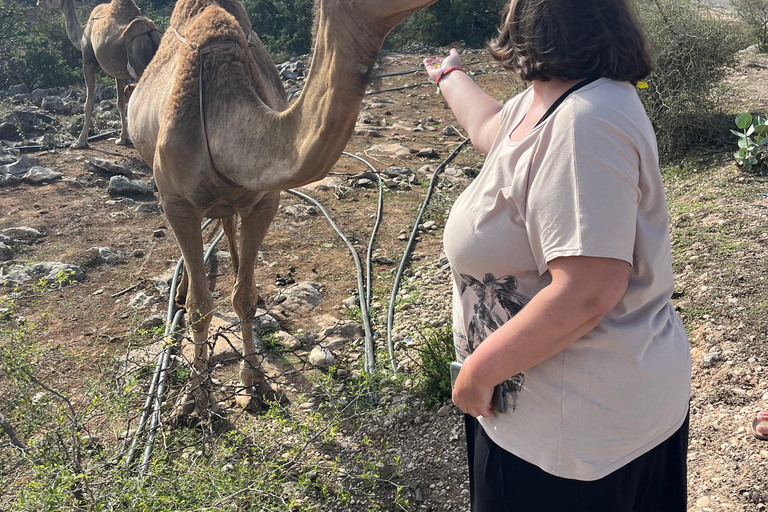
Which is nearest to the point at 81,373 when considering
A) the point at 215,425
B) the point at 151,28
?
the point at 215,425

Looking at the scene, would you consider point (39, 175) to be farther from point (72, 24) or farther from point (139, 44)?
point (72, 24)

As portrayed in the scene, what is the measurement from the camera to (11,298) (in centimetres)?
343

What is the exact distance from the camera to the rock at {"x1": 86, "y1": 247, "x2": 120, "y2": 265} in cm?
671

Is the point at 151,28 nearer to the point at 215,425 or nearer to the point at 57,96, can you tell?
the point at 57,96

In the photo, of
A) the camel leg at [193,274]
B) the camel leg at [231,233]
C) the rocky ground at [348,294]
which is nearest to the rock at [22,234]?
the rocky ground at [348,294]

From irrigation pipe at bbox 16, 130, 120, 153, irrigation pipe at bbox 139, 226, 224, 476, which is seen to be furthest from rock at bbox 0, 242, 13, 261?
irrigation pipe at bbox 16, 130, 120, 153

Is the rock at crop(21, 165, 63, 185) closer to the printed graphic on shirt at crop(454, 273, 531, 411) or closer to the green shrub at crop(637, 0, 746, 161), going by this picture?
the green shrub at crop(637, 0, 746, 161)

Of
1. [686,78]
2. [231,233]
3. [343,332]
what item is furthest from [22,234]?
[686,78]

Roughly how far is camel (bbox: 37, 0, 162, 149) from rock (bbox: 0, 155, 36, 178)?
4.91 feet

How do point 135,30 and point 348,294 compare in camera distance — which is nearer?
point 348,294

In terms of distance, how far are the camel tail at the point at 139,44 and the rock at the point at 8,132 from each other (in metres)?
2.34

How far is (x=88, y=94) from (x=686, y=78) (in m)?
9.57

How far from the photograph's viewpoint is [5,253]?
22.0 feet

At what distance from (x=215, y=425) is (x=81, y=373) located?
1.29 metres
